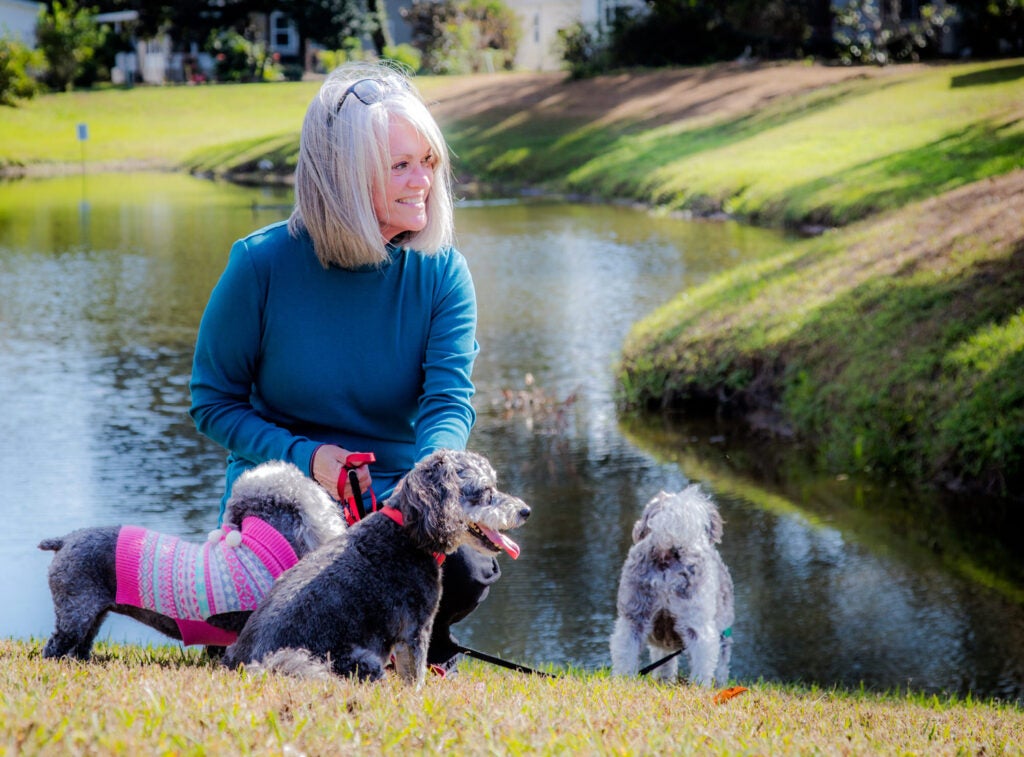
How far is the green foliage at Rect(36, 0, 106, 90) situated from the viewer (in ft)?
193

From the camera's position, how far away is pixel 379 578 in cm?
376

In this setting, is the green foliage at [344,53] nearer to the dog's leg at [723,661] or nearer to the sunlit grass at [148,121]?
the sunlit grass at [148,121]

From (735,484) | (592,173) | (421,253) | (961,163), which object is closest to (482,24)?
(592,173)

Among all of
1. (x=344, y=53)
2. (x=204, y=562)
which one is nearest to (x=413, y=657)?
(x=204, y=562)

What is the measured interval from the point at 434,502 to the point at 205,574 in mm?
902

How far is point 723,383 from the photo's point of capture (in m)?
12.3

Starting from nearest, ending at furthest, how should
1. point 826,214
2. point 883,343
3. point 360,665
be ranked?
Result: 1. point 360,665
2. point 883,343
3. point 826,214

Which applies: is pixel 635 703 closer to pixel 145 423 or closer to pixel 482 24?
pixel 145 423

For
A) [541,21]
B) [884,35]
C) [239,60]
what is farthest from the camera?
[541,21]

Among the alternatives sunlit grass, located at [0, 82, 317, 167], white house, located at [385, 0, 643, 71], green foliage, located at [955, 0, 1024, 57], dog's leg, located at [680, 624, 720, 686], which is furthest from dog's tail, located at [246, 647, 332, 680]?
white house, located at [385, 0, 643, 71]

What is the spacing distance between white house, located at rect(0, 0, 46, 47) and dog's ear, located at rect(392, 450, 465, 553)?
61.9 meters

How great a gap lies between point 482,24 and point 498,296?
162 ft

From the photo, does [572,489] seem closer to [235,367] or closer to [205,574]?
[235,367]

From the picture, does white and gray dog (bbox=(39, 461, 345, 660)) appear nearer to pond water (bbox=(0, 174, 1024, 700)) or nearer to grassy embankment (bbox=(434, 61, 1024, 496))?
pond water (bbox=(0, 174, 1024, 700))
